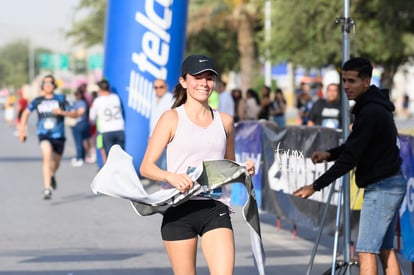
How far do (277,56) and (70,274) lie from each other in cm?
2784

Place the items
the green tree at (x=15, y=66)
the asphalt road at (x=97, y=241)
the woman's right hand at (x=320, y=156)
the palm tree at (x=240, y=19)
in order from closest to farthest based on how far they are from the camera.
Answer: the woman's right hand at (x=320, y=156) < the asphalt road at (x=97, y=241) < the palm tree at (x=240, y=19) < the green tree at (x=15, y=66)

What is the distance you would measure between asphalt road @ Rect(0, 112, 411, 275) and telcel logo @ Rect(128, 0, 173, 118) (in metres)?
2.43

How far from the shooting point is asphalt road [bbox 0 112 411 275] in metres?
9.94

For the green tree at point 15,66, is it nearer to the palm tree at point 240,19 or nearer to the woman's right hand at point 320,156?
the palm tree at point 240,19

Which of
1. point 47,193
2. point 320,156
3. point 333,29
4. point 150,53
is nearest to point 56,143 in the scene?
point 47,193

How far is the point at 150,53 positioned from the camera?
19422 mm

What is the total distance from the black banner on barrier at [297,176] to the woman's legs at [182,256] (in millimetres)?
3802

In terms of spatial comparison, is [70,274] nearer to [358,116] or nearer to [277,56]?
[358,116]

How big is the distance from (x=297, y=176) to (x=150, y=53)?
8.61 m

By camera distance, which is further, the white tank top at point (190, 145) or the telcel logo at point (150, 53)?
the telcel logo at point (150, 53)

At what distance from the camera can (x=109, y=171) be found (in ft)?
20.1

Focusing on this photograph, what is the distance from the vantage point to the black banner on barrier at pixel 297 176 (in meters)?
10.9

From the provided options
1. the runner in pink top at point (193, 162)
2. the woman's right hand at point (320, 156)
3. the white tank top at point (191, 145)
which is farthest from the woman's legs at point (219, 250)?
the woman's right hand at point (320, 156)

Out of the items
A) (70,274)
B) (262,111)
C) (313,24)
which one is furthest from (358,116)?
(313,24)
